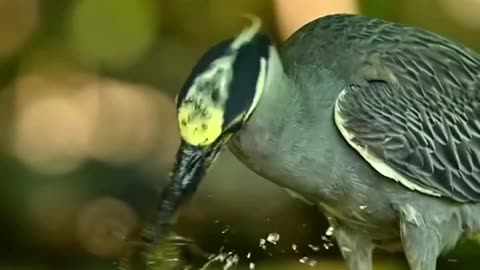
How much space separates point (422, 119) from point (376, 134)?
48 millimetres

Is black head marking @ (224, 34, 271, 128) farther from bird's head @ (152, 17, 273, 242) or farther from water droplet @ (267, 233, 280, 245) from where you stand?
water droplet @ (267, 233, 280, 245)

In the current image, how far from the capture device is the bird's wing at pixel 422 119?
0.87 m

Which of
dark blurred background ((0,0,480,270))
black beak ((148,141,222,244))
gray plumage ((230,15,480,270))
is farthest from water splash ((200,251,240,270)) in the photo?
black beak ((148,141,222,244))

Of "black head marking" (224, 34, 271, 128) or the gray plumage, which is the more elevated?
"black head marking" (224, 34, 271, 128)

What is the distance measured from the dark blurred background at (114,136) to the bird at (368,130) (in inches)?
16.8

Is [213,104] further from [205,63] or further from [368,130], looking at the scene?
[368,130]

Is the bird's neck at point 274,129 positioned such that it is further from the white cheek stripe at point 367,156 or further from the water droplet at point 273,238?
the water droplet at point 273,238

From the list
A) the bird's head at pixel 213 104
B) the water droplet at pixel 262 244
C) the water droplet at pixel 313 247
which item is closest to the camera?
the bird's head at pixel 213 104

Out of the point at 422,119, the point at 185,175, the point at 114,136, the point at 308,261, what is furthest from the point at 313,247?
the point at 185,175

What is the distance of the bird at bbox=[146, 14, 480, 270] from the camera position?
0.82m

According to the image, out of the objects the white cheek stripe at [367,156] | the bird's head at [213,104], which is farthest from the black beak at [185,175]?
the white cheek stripe at [367,156]

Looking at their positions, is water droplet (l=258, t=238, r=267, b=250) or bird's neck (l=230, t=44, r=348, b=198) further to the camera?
water droplet (l=258, t=238, r=267, b=250)

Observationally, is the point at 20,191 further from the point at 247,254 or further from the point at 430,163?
the point at 430,163

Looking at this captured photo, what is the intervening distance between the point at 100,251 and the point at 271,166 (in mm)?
662
